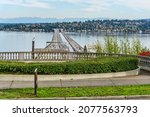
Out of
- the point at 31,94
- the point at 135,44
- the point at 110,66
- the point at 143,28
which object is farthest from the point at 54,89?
the point at 143,28

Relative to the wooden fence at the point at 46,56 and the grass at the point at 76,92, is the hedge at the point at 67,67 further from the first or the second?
the wooden fence at the point at 46,56

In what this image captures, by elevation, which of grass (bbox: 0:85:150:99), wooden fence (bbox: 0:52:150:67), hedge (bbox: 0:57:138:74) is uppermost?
hedge (bbox: 0:57:138:74)

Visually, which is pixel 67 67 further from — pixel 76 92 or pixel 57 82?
pixel 76 92

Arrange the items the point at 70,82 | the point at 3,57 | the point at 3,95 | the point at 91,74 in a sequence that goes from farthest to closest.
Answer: the point at 3,57
the point at 91,74
the point at 70,82
the point at 3,95

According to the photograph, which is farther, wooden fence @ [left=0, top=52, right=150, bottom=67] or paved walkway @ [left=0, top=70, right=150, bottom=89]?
wooden fence @ [left=0, top=52, right=150, bottom=67]

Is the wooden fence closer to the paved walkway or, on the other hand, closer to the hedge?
the hedge

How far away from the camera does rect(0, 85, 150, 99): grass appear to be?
52.8 feet

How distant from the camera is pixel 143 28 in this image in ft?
594

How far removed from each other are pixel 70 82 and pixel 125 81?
2709mm

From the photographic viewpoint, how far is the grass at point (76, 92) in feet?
52.8

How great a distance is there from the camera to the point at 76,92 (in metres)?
16.8

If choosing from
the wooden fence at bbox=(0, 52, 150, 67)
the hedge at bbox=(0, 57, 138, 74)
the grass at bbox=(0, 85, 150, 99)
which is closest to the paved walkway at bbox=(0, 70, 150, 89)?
the hedge at bbox=(0, 57, 138, 74)

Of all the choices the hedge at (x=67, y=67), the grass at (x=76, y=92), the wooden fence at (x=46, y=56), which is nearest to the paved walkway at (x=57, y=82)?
the hedge at (x=67, y=67)

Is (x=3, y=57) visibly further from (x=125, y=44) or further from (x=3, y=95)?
(x=125, y=44)
